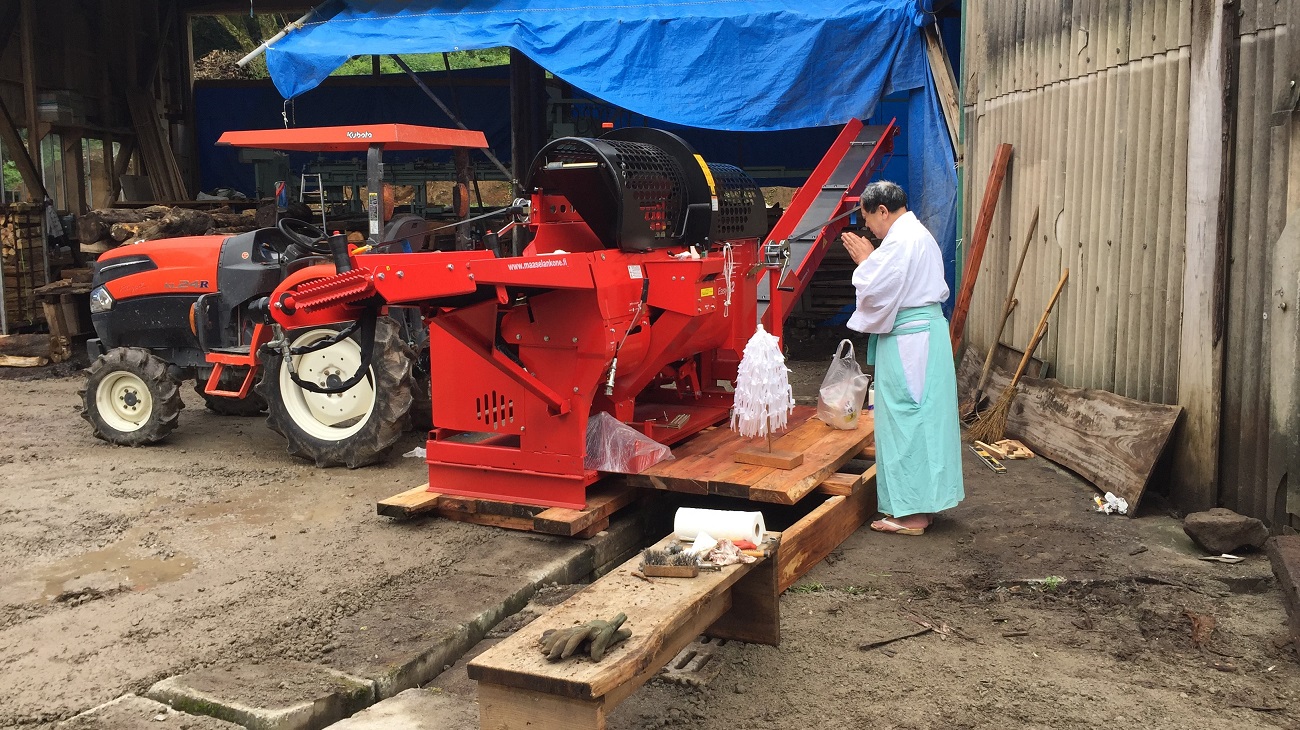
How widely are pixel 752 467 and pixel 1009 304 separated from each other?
3141 millimetres

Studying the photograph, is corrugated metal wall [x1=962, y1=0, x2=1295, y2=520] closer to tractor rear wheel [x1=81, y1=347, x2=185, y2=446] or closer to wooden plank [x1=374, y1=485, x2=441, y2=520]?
wooden plank [x1=374, y1=485, x2=441, y2=520]

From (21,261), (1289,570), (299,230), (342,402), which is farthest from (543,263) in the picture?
(21,261)

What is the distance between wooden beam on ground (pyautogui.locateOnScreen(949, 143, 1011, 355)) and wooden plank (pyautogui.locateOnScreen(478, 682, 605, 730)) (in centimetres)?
570

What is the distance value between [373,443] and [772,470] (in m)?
2.56

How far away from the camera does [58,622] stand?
13.3 feet

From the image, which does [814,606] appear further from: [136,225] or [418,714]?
[136,225]

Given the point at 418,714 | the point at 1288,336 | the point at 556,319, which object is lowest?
the point at 418,714

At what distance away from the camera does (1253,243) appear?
4859mm

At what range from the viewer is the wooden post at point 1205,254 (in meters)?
5.00

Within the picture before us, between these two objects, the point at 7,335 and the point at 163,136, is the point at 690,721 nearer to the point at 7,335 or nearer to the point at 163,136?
the point at 7,335

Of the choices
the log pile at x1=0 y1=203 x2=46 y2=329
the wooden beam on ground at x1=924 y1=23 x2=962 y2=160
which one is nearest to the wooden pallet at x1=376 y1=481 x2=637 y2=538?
the wooden beam on ground at x1=924 y1=23 x2=962 y2=160

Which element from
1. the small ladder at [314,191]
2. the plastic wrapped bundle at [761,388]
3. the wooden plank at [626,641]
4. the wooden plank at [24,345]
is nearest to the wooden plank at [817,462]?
the plastic wrapped bundle at [761,388]

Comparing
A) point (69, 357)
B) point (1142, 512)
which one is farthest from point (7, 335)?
point (1142, 512)

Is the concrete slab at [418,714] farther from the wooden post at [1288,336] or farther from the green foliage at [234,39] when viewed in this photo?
the green foliage at [234,39]
